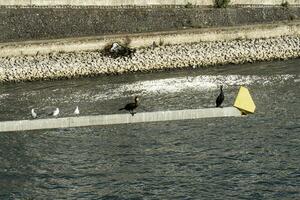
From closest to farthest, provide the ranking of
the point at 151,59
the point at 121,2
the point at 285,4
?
the point at 151,59 < the point at 121,2 < the point at 285,4

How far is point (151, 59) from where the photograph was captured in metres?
55.7

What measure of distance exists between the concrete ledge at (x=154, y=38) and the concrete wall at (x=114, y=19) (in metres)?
2.10

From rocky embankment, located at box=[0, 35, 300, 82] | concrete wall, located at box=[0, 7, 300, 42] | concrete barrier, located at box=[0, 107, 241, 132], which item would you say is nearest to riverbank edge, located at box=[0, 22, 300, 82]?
rocky embankment, located at box=[0, 35, 300, 82]

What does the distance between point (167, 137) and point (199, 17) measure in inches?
1158

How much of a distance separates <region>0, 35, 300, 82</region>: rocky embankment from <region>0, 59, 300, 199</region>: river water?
4.58 m

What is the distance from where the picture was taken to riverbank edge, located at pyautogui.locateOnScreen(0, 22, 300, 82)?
5338 centimetres

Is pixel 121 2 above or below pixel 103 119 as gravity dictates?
above

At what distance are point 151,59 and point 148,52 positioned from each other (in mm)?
1226

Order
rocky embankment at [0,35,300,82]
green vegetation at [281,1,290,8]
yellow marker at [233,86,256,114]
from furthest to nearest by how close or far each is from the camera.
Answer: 1. green vegetation at [281,1,290,8]
2. rocky embankment at [0,35,300,82]
3. yellow marker at [233,86,256,114]

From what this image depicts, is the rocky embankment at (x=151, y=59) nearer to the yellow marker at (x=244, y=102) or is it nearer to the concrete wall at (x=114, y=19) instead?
the concrete wall at (x=114, y=19)

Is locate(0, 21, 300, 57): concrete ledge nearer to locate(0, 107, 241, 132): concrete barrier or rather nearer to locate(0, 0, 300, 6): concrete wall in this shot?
locate(0, 0, 300, 6): concrete wall

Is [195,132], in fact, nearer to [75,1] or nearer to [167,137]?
[167,137]

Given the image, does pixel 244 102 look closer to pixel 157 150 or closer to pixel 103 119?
pixel 103 119

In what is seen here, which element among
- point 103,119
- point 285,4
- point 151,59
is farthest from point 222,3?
point 103,119
